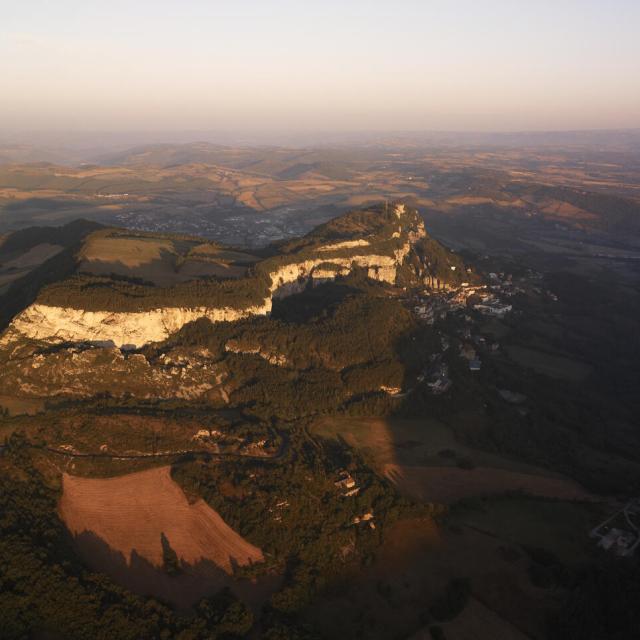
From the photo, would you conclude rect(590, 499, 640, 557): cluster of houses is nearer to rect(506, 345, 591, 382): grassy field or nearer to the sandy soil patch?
the sandy soil patch

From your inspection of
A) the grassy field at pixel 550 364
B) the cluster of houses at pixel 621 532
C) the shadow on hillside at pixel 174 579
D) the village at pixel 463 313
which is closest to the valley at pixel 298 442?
the shadow on hillside at pixel 174 579

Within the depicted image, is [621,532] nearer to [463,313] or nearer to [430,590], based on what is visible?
[430,590]

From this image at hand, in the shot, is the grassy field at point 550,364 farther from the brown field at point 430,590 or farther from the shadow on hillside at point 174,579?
the shadow on hillside at point 174,579

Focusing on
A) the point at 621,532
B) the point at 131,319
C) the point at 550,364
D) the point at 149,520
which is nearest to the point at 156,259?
the point at 131,319

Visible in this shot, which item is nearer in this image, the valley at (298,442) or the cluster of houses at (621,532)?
the valley at (298,442)

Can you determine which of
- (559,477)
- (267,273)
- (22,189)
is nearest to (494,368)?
(559,477)

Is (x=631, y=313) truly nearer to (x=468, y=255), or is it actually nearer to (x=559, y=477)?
(x=468, y=255)
